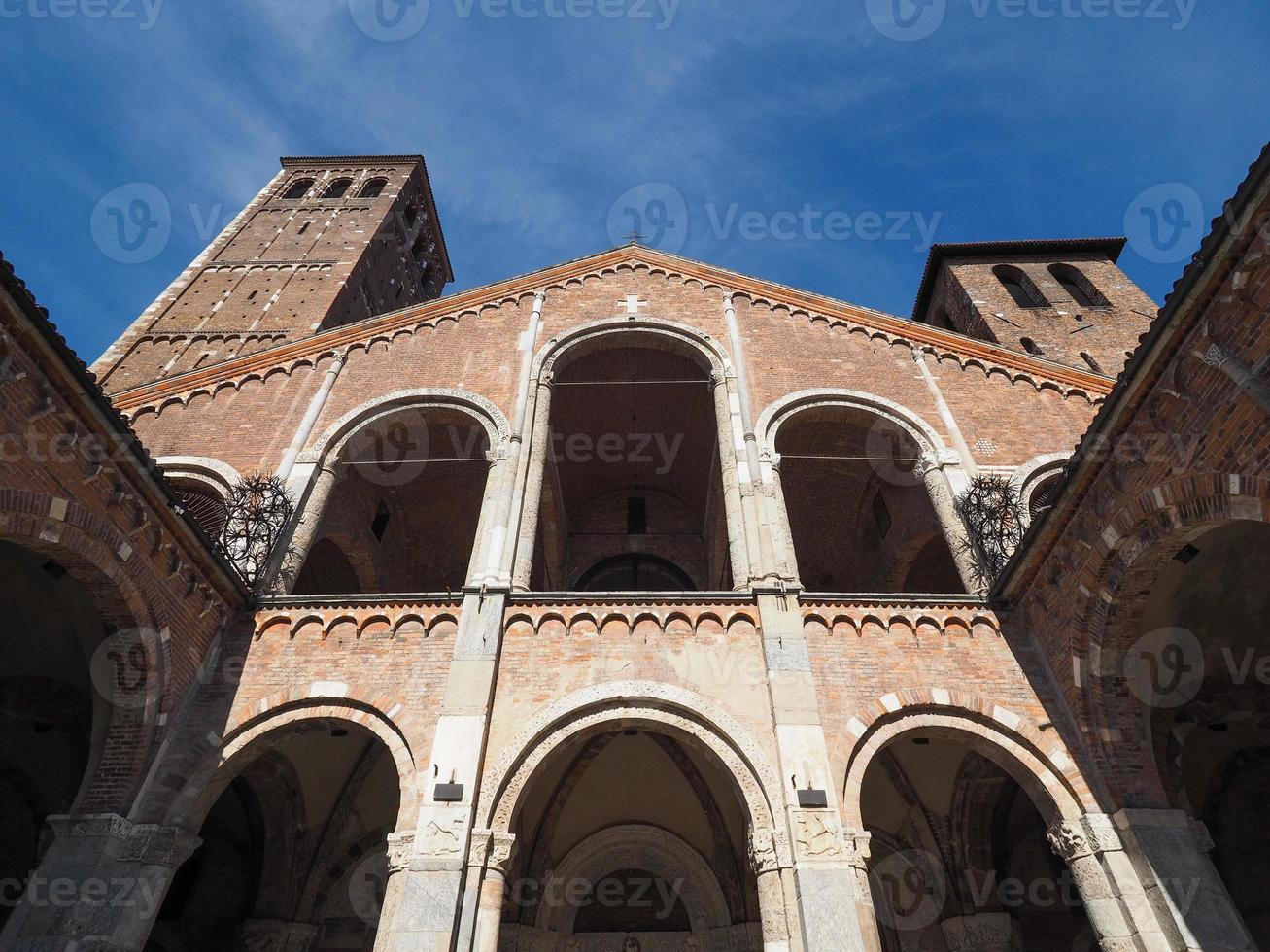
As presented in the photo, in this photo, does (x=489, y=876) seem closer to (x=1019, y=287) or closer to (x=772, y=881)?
(x=772, y=881)

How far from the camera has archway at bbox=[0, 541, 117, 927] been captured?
8.03m

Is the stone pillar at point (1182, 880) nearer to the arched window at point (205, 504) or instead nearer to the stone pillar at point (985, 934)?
the stone pillar at point (985, 934)

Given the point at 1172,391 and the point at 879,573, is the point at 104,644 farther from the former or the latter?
the point at 879,573

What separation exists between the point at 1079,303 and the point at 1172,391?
65.6 feet

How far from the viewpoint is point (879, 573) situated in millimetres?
14562

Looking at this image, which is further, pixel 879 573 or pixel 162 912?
pixel 879 573

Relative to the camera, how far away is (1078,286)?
2466cm

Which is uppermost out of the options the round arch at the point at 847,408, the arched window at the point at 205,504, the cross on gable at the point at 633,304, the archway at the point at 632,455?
the cross on gable at the point at 633,304

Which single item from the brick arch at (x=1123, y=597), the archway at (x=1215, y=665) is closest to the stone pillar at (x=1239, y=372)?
the brick arch at (x=1123, y=597)

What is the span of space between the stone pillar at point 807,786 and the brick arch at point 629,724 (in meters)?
0.25

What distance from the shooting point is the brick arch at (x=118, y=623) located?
23.2 feet

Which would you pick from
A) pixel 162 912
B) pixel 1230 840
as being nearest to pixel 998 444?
pixel 1230 840

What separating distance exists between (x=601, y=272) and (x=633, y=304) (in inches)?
63.1

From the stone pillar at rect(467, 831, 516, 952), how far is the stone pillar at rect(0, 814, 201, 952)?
10.5 feet
